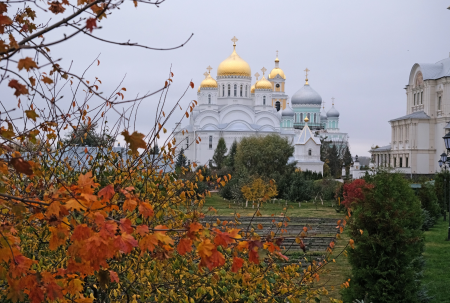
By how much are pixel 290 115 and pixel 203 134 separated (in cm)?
1651

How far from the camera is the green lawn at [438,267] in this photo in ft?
31.1

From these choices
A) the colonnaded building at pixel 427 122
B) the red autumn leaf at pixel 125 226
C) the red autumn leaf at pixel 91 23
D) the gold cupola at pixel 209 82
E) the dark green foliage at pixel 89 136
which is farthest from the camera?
the gold cupola at pixel 209 82

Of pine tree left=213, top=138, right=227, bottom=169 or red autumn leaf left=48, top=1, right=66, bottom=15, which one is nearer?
red autumn leaf left=48, top=1, right=66, bottom=15

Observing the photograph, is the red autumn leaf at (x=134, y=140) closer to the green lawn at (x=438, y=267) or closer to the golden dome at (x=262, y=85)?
the green lawn at (x=438, y=267)

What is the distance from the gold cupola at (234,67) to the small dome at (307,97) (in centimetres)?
2011

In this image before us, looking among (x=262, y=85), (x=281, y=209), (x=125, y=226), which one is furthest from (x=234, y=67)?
(x=125, y=226)

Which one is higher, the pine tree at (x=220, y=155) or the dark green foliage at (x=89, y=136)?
the pine tree at (x=220, y=155)

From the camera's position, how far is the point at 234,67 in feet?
209

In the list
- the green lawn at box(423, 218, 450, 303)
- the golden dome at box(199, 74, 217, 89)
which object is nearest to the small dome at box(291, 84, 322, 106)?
the golden dome at box(199, 74, 217, 89)

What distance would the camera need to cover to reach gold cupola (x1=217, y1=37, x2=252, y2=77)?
63.9 metres

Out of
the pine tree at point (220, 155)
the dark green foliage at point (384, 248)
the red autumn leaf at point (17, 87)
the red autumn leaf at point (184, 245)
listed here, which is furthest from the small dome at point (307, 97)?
A: the red autumn leaf at point (17, 87)

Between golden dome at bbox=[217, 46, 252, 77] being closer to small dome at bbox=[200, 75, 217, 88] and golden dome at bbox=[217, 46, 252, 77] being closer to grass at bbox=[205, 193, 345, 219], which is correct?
small dome at bbox=[200, 75, 217, 88]

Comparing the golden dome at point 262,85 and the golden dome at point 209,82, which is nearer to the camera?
the golden dome at point 209,82

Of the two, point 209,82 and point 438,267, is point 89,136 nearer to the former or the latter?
point 438,267
